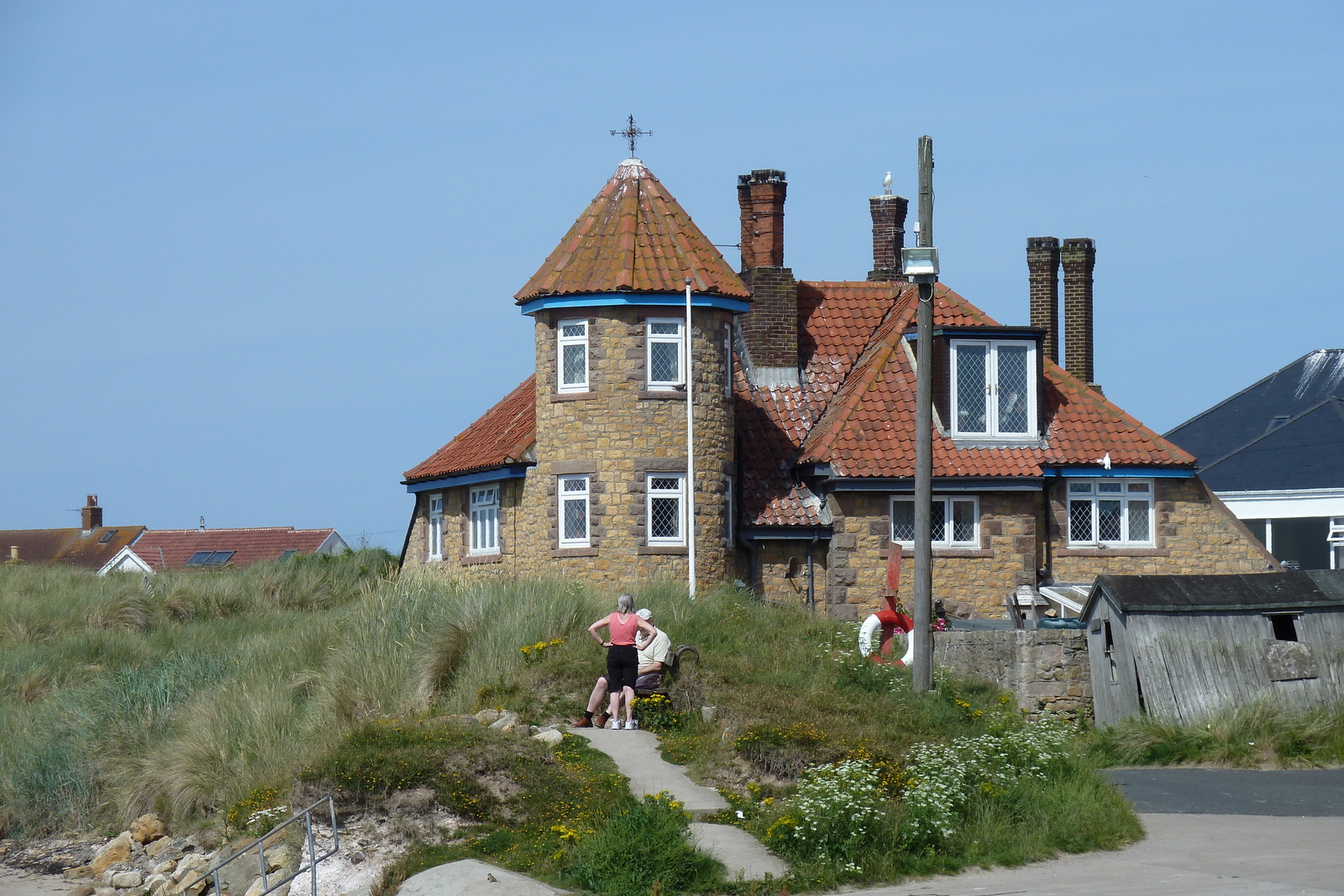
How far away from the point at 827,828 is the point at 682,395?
1446cm

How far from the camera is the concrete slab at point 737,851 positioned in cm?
1324

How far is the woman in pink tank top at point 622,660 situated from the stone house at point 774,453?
772cm

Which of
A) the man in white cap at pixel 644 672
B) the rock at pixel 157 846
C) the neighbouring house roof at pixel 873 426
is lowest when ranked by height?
the rock at pixel 157 846

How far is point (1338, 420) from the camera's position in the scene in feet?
128

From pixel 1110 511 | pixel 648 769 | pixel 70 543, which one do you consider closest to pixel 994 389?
pixel 1110 511

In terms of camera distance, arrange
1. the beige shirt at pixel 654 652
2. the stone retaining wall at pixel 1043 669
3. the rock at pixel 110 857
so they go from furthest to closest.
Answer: the stone retaining wall at pixel 1043 669 → the beige shirt at pixel 654 652 → the rock at pixel 110 857

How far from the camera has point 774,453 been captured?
2973 centimetres

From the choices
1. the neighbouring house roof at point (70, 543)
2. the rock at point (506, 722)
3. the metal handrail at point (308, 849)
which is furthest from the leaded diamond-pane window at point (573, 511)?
the neighbouring house roof at point (70, 543)

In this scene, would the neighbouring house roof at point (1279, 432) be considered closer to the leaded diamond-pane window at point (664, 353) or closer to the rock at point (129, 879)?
the leaded diamond-pane window at point (664, 353)

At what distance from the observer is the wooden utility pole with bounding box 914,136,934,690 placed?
18656 mm

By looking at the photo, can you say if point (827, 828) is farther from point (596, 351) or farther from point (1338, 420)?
point (1338, 420)

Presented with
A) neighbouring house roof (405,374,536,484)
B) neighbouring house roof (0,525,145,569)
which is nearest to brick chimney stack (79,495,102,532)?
neighbouring house roof (0,525,145,569)

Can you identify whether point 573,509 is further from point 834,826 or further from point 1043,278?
point 834,826

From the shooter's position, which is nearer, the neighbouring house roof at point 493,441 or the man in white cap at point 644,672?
the man in white cap at point 644,672
